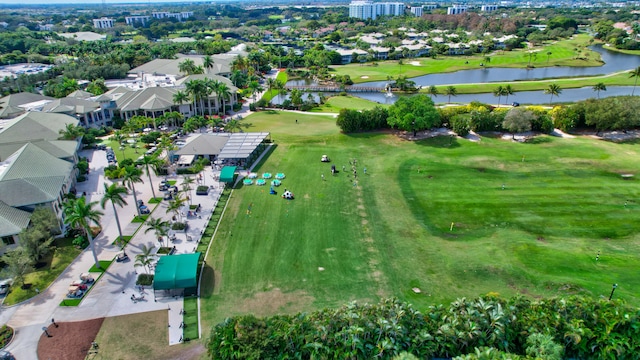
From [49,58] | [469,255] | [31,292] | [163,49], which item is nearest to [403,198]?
[469,255]

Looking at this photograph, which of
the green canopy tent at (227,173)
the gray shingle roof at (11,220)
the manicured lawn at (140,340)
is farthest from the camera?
the green canopy tent at (227,173)

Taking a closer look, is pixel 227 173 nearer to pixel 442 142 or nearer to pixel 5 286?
pixel 5 286

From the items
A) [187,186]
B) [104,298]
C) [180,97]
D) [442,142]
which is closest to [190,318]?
[104,298]

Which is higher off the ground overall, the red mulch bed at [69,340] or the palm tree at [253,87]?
the palm tree at [253,87]

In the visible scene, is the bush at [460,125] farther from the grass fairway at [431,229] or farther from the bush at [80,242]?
the bush at [80,242]

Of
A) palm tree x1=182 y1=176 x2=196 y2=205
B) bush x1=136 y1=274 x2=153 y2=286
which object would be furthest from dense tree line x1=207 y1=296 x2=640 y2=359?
palm tree x1=182 y1=176 x2=196 y2=205

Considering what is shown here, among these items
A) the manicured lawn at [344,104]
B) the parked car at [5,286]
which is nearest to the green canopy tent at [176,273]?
the parked car at [5,286]
